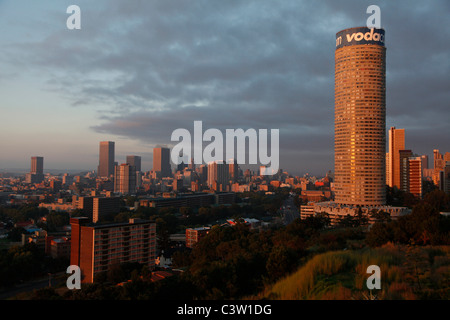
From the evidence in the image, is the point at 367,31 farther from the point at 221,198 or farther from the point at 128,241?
the point at 221,198

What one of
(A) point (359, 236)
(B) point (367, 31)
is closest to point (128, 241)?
(A) point (359, 236)

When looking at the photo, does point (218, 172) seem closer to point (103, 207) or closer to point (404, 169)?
point (103, 207)

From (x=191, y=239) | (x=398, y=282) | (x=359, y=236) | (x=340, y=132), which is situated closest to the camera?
(x=398, y=282)

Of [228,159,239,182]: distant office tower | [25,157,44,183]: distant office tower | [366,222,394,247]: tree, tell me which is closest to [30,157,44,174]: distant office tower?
[25,157,44,183]: distant office tower

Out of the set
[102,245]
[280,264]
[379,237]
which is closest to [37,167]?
[102,245]

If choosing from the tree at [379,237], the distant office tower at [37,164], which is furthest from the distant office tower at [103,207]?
the distant office tower at [37,164]

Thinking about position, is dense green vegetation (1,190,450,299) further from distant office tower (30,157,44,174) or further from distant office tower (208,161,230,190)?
distant office tower (30,157,44,174)
